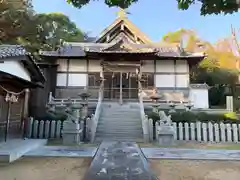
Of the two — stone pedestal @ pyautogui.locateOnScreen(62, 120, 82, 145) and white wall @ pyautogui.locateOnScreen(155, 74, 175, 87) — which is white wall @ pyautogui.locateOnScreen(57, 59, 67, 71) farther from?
stone pedestal @ pyautogui.locateOnScreen(62, 120, 82, 145)

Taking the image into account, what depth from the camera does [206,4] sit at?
14.9 ft

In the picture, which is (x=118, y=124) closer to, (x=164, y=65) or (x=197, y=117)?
(x=197, y=117)

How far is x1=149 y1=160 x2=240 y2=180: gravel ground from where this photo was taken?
554 centimetres

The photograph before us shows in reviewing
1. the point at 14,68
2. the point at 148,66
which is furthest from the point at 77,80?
the point at 14,68

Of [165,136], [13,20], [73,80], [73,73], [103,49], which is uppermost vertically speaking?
[13,20]

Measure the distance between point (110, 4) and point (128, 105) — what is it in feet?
41.4

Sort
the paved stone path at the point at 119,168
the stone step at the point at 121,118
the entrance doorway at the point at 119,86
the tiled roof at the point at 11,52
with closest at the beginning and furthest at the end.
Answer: the paved stone path at the point at 119,168
the tiled roof at the point at 11,52
the stone step at the point at 121,118
the entrance doorway at the point at 119,86

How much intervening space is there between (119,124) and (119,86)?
8298 mm

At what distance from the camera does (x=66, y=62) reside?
2108cm

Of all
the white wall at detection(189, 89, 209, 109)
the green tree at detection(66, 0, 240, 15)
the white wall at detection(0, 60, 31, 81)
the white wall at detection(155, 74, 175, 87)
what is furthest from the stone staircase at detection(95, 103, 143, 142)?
the green tree at detection(66, 0, 240, 15)

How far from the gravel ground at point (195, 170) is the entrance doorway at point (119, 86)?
14.1 meters

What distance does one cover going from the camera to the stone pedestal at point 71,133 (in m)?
11.1

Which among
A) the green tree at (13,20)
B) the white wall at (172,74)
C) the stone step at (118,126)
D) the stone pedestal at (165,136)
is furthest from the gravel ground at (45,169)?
the green tree at (13,20)

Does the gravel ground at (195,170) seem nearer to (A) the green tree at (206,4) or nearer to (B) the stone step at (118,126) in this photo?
(A) the green tree at (206,4)
